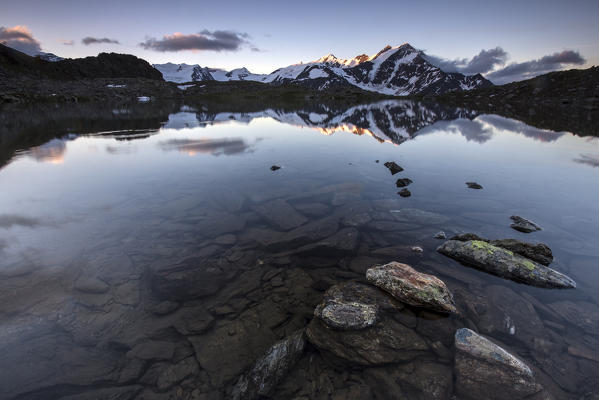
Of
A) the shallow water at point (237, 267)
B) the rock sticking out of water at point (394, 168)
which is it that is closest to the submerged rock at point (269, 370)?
the shallow water at point (237, 267)

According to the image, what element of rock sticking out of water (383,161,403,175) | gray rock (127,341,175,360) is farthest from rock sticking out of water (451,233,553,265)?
gray rock (127,341,175,360)

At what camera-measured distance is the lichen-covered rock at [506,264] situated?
8664mm

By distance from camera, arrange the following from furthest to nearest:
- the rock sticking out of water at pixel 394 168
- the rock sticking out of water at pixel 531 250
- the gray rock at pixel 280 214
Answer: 1. the rock sticking out of water at pixel 394 168
2. the gray rock at pixel 280 214
3. the rock sticking out of water at pixel 531 250

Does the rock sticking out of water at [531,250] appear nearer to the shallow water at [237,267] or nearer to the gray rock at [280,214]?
the shallow water at [237,267]

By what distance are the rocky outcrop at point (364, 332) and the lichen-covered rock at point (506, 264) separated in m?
4.07

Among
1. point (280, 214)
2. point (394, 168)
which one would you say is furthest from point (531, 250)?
point (394, 168)

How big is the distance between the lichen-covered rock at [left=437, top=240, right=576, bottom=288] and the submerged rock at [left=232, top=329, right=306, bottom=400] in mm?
7144

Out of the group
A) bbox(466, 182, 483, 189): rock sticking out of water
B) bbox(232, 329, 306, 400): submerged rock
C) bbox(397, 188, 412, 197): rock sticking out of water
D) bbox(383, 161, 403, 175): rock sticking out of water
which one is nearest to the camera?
bbox(232, 329, 306, 400): submerged rock

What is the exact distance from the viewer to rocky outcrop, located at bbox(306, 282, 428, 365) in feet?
20.7

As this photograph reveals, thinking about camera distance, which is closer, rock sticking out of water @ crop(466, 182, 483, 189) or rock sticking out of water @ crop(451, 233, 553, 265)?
rock sticking out of water @ crop(451, 233, 553, 265)

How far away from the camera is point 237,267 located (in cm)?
974

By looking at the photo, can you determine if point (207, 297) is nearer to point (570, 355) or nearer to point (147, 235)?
point (147, 235)

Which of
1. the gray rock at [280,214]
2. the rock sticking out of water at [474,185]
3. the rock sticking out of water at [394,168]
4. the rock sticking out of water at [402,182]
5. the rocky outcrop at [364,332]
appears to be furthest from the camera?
the rock sticking out of water at [394,168]

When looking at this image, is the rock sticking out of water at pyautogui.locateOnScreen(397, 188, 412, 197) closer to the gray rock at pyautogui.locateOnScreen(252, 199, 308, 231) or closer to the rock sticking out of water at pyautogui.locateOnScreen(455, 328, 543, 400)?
the gray rock at pyautogui.locateOnScreen(252, 199, 308, 231)
